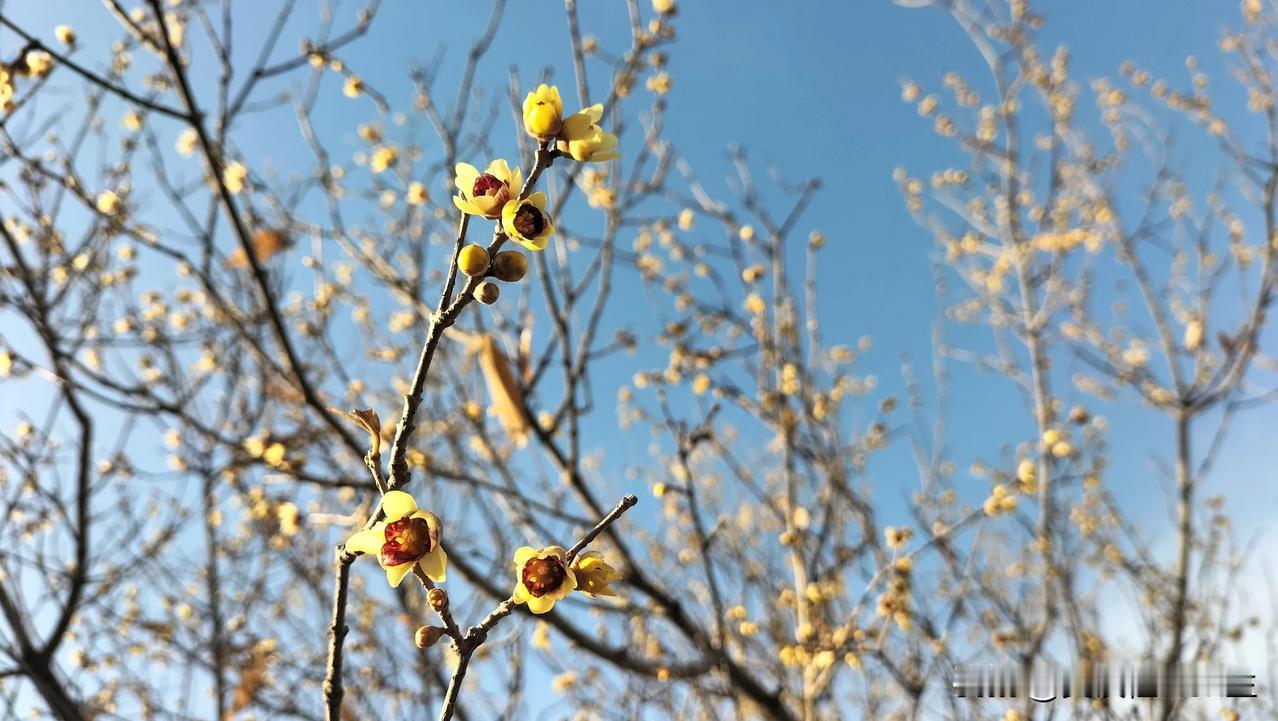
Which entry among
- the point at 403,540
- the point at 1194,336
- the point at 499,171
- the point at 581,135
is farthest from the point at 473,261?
the point at 1194,336

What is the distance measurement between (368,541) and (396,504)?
6 centimetres

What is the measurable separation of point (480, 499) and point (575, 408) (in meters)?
1.00

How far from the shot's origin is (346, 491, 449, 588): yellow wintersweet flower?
1.00 m

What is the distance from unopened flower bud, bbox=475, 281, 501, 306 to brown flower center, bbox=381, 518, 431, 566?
1.09 ft

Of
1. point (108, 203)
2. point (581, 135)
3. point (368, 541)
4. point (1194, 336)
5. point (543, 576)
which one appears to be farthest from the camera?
point (1194, 336)

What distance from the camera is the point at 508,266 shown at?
3.68 feet

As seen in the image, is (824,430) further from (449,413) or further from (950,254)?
(950,254)

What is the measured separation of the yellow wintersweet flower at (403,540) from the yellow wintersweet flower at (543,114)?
60cm

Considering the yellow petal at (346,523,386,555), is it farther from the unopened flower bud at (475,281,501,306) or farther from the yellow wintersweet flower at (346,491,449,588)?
the unopened flower bud at (475,281,501,306)

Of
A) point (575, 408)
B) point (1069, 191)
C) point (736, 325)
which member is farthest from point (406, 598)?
point (1069, 191)

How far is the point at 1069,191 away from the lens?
6645 mm

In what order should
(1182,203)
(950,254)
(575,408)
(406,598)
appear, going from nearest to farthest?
(575,408), (406,598), (1182,203), (950,254)

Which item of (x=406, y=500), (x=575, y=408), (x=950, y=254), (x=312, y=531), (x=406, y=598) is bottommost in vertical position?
(x=406, y=500)

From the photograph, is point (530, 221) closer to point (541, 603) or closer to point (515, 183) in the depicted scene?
point (515, 183)
